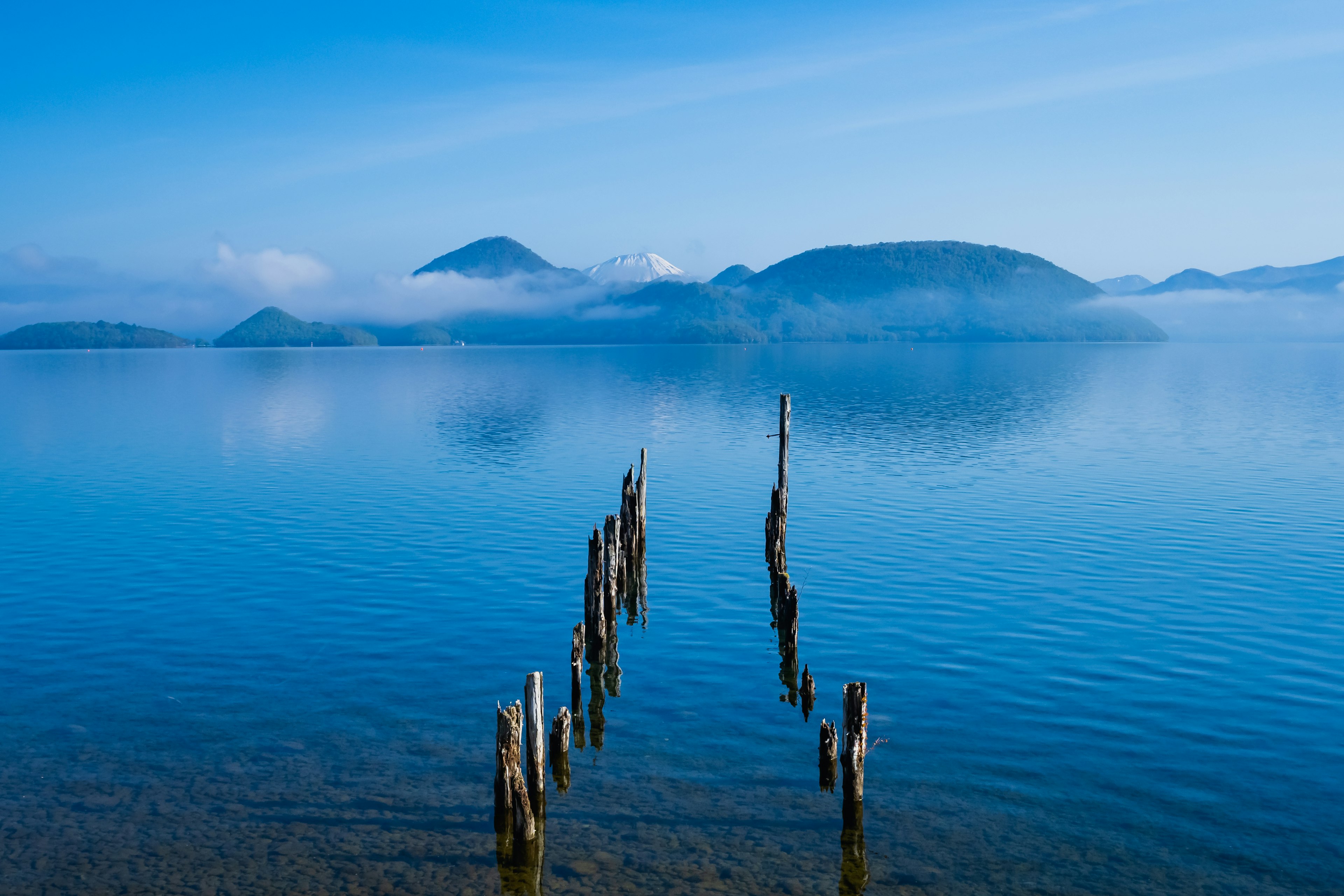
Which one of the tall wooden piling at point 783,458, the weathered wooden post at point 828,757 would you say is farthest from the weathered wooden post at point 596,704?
the tall wooden piling at point 783,458

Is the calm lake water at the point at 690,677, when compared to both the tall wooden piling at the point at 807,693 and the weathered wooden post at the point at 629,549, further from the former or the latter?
the weathered wooden post at the point at 629,549

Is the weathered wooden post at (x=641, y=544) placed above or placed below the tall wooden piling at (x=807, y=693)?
above

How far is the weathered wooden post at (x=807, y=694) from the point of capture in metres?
22.0

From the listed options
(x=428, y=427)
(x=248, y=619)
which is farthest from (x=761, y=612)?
(x=428, y=427)

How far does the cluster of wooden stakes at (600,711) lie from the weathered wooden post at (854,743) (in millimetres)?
16

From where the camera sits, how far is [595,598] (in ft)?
81.8

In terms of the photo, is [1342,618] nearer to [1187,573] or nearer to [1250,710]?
[1187,573]

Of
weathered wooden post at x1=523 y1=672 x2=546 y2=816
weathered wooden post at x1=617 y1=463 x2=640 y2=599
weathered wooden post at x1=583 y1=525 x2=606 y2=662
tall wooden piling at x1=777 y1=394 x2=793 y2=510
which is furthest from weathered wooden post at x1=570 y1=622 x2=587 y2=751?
tall wooden piling at x1=777 y1=394 x2=793 y2=510

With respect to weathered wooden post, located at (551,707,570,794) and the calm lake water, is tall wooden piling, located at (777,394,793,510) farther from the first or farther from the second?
weathered wooden post, located at (551,707,570,794)

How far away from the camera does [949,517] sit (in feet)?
137

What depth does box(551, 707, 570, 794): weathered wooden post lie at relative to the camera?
17.9 m

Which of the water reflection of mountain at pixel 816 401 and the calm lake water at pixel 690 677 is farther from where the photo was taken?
the water reflection of mountain at pixel 816 401

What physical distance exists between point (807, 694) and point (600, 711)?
453cm

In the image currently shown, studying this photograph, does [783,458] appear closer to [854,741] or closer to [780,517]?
[780,517]
